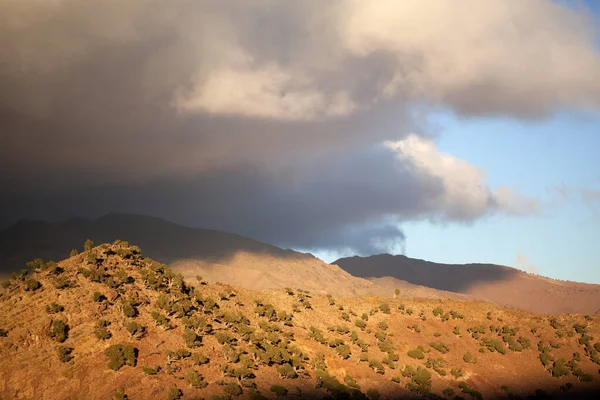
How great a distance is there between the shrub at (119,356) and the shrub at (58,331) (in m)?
3.72

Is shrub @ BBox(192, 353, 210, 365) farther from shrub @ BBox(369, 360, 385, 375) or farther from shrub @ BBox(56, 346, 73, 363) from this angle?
shrub @ BBox(369, 360, 385, 375)

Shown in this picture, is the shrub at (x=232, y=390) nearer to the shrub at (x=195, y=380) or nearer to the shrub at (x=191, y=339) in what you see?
the shrub at (x=195, y=380)

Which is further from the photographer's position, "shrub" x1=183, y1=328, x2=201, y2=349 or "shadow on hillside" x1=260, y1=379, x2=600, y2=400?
"shadow on hillside" x1=260, y1=379, x2=600, y2=400

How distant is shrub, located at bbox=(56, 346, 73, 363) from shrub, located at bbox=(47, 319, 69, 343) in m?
1.08

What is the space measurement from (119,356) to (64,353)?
4.03 metres

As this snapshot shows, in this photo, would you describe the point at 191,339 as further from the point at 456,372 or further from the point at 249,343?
the point at 456,372

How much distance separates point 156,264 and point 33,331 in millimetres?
16439

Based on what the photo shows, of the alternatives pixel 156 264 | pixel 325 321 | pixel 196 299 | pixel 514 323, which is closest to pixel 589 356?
pixel 514 323

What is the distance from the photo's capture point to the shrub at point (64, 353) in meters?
40.5

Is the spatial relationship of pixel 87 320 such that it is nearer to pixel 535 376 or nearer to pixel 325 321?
pixel 325 321

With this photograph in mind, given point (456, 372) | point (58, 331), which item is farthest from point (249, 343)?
point (456, 372)

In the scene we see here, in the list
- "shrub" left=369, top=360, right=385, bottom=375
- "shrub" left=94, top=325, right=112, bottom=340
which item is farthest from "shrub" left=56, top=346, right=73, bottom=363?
"shrub" left=369, top=360, right=385, bottom=375

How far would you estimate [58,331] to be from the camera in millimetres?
42438

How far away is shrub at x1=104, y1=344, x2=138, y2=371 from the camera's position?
40.4 meters
